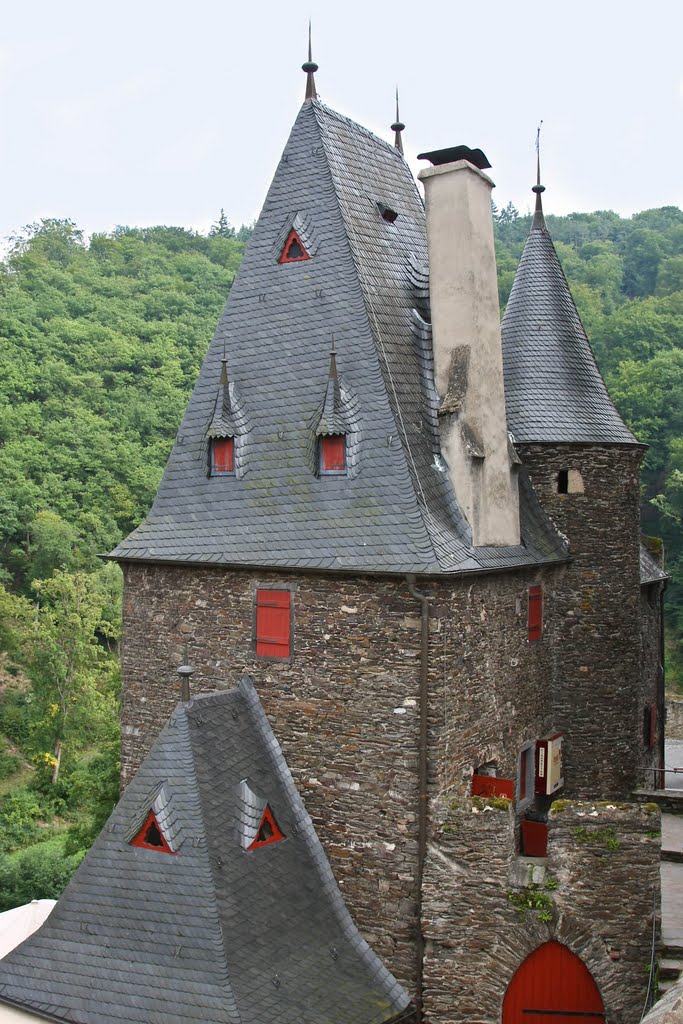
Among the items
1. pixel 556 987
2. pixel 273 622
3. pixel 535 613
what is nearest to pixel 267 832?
pixel 273 622

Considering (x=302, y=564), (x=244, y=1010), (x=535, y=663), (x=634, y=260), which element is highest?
(x=634, y=260)

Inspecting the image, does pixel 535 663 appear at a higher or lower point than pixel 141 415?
lower

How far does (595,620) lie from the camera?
45.9 feet

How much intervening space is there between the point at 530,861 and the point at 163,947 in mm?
3535

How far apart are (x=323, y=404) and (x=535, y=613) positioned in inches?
158

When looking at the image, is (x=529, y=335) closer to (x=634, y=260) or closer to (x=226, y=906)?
(x=226, y=906)

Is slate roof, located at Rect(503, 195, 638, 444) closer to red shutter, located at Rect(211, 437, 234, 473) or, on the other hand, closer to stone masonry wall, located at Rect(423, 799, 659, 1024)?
red shutter, located at Rect(211, 437, 234, 473)

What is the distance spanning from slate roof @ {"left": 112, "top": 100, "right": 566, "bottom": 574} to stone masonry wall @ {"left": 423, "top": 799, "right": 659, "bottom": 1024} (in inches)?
107

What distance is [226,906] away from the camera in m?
9.51

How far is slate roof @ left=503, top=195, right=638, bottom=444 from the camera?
1416cm

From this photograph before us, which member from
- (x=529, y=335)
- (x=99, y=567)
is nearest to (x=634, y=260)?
(x=99, y=567)

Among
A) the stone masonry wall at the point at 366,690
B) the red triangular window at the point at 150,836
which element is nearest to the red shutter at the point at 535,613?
the stone masonry wall at the point at 366,690

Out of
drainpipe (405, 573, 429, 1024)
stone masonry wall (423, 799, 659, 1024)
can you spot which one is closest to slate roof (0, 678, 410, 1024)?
drainpipe (405, 573, 429, 1024)

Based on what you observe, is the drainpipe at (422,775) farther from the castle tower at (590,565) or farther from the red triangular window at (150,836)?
the castle tower at (590,565)
